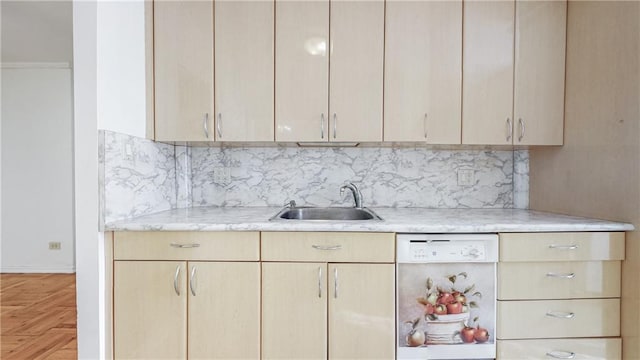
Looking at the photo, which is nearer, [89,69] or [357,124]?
[89,69]

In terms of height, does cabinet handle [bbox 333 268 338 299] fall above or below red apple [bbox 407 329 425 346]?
above

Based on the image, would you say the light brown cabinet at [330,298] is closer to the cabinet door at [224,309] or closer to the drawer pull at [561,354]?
the cabinet door at [224,309]

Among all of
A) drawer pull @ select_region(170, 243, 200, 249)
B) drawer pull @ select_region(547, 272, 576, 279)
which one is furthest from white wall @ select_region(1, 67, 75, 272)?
drawer pull @ select_region(547, 272, 576, 279)

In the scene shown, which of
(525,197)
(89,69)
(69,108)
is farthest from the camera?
(69,108)

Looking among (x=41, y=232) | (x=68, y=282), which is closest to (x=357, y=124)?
(x=68, y=282)

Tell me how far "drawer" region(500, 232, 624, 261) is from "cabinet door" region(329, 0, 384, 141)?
2.87 feet

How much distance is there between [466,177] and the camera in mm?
→ 2441

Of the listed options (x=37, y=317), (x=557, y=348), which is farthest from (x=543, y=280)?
(x=37, y=317)

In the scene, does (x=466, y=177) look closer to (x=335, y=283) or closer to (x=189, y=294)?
(x=335, y=283)

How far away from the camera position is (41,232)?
4238 millimetres

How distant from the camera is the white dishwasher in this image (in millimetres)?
1679

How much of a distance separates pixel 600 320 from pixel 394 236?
103cm

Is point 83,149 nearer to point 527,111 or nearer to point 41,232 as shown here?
point 527,111

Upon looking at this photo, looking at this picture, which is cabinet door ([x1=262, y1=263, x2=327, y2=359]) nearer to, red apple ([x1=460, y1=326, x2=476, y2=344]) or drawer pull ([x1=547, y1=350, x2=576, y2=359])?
red apple ([x1=460, y1=326, x2=476, y2=344])
